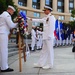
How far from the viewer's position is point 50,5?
83.4 m

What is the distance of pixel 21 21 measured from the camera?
7.73 meters

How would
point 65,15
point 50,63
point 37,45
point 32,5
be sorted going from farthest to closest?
point 65,15 → point 32,5 → point 37,45 → point 50,63

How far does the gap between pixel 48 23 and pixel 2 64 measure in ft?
7.07

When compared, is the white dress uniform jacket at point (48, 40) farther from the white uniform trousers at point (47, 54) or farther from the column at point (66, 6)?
the column at point (66, 6)

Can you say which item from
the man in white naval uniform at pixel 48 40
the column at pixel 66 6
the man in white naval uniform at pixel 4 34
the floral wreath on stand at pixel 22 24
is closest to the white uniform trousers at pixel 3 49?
the man in white naval uniform at pixel 4 34

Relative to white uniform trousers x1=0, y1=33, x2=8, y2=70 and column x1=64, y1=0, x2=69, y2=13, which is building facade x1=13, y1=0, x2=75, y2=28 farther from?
white uniform trousers x1=0, y1=33, x2=8, y2=70

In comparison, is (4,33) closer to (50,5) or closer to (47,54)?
(47,54)

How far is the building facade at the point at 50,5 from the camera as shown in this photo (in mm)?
75125

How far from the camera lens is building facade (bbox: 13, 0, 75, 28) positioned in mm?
75125

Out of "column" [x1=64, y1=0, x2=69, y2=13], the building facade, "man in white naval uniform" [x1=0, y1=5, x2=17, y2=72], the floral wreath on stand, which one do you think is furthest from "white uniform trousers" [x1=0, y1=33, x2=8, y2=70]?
"column" [x1=64, y1=0, x2=69, y2=13]

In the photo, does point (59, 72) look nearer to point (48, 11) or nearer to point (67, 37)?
point (48, 11)

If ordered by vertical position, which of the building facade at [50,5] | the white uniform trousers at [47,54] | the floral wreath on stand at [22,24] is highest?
the building facade at [50,5]

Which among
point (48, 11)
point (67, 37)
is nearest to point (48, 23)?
point (48, 11)

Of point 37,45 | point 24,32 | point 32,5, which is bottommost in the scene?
point 37,45
